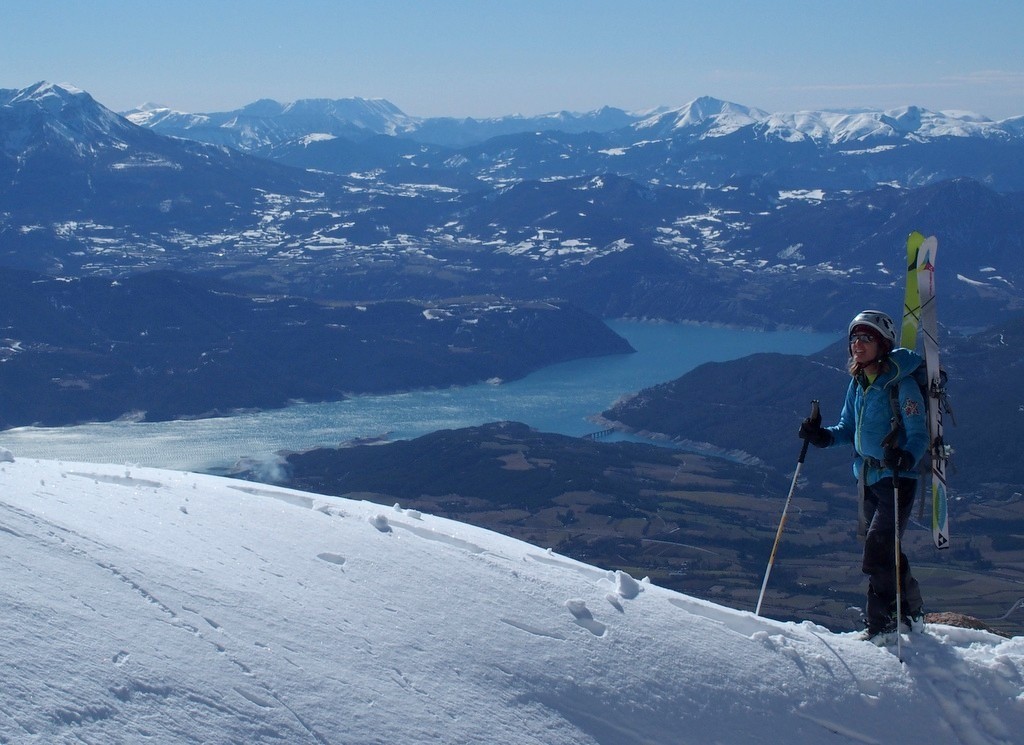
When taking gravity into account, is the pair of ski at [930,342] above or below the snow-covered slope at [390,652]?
above

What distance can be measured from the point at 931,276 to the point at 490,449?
75.7 meters

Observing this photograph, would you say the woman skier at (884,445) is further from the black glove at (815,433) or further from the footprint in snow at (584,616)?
the footprint in snow at (584,616)

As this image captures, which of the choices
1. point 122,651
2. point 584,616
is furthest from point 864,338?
point 122,651

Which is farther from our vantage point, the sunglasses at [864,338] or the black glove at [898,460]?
the sunglasses at [864,338]

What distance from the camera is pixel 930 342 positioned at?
8.78 m

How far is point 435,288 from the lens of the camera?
196875 millimetres

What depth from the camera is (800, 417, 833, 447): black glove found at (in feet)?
29.6

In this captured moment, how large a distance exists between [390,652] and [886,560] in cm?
375

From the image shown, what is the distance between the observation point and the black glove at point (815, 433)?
9016mm

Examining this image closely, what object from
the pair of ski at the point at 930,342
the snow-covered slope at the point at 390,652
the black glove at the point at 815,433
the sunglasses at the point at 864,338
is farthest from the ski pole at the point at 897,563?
the sunglasses at the point at 864,338

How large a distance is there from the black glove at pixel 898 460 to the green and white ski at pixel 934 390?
388 mm

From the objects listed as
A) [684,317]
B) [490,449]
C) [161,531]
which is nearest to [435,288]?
[684,317]

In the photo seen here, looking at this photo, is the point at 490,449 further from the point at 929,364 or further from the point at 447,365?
the point at 929,364

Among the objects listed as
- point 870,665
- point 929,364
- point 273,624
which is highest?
point 929,364
